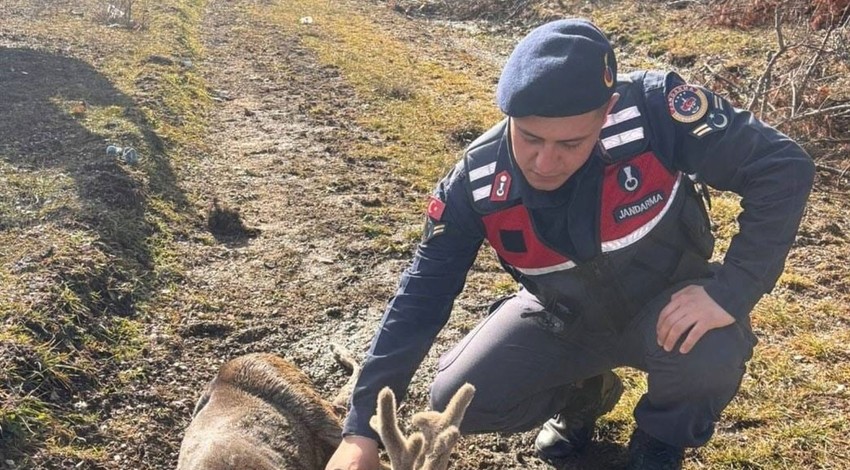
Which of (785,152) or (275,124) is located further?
(275,124)

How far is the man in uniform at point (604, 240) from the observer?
272cm

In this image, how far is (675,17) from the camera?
1272 centimetres

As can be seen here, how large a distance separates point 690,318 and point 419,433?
1.21 m

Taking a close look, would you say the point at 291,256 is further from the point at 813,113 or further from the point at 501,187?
the point at 813,113

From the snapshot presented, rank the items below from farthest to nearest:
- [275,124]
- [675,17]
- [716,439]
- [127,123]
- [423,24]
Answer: [423,24] < [675,17] < [275,124] < [127,123] < [716,439]

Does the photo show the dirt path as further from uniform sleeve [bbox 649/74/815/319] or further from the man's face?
the man's face

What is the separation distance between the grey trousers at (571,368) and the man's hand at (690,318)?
0.08m

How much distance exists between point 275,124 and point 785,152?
6.94 metres

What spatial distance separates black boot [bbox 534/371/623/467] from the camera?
11.7ft

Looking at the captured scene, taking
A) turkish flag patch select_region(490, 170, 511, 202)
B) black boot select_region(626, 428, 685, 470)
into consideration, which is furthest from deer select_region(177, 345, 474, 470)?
turkish flag patch select_region(490, 170, 511, 202)

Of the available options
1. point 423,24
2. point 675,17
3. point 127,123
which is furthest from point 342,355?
point 423,24

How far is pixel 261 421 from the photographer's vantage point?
3721mm

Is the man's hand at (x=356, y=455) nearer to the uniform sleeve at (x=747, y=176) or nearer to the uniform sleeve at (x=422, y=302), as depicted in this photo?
the uniform sleeve at (x=422, y=302)

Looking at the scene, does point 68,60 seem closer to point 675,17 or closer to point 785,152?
point 675,17
